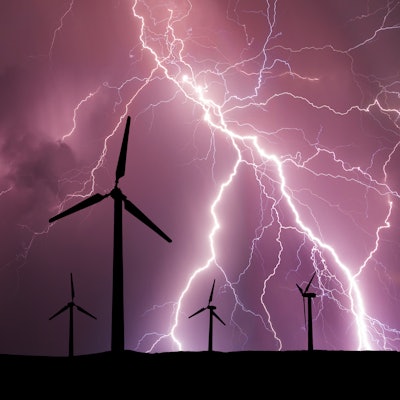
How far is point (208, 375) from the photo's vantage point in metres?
10.9

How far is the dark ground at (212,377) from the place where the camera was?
10.2 meters

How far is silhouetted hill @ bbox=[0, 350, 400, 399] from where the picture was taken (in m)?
10.3

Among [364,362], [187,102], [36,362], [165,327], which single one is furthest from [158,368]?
[187,102]

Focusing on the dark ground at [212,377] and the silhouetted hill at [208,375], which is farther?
the silhouetted hill at [208,375]

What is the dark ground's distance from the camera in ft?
33.3

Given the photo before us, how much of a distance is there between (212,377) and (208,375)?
12 centimetres

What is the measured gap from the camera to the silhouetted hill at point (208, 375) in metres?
10.3

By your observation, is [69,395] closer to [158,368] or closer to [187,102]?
[158,368]

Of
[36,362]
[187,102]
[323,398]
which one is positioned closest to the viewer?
[323,398]

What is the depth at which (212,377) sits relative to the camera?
1082cm

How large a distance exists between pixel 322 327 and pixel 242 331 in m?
7.32

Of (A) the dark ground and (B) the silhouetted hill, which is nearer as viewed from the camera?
(A) the dark ground

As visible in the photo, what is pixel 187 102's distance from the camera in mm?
46281

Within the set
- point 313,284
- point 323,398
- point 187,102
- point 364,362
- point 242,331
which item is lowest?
point 323,398
